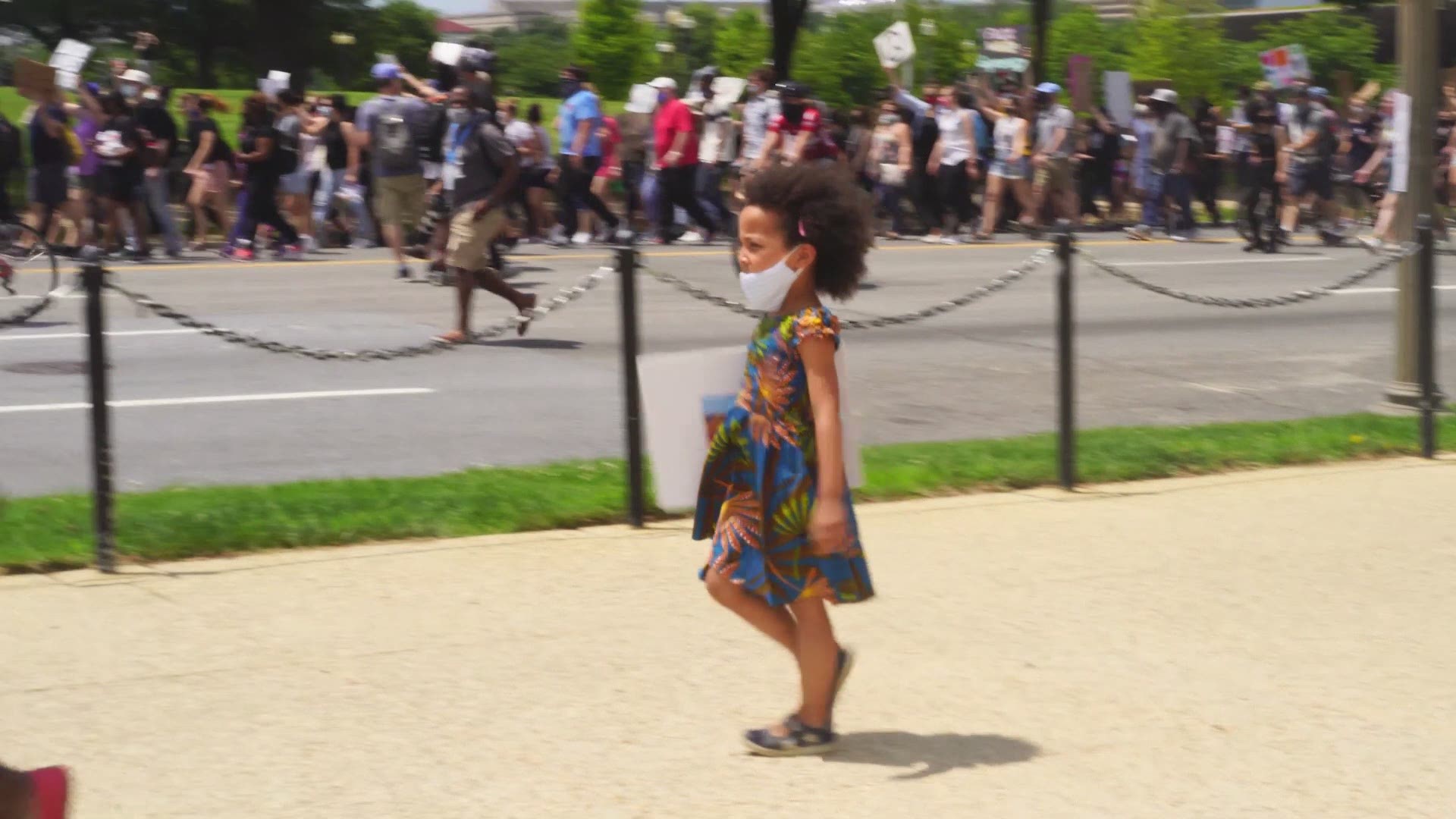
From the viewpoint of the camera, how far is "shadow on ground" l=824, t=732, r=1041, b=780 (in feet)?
15.4

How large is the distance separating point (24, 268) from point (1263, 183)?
12.7 metres

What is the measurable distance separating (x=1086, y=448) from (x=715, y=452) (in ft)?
14.9

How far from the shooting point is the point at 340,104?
2064cm

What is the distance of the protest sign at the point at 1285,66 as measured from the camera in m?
24.3

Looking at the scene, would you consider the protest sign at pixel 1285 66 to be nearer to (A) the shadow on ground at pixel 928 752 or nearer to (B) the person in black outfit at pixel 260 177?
(B) the person in black outfit at pixel 260 177

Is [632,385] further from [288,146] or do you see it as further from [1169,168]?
[1169,168]

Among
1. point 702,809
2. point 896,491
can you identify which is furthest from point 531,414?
point 702,809

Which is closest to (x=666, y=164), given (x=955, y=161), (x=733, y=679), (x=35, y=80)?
(x=955, y=161)

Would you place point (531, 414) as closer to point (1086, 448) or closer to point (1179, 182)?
point (1086, 448)

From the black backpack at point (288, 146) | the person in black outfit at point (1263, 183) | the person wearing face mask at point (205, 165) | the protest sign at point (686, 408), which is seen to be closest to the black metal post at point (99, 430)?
the protest sign at point (686, 408)

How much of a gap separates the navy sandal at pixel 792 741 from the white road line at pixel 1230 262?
1497 cm

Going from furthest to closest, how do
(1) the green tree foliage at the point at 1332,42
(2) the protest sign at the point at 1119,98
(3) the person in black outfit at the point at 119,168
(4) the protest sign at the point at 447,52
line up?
(1) the green tree foliage at the point at 1332,42, (2) the protest sign at the point at 1119,98, (3) the person in black outfit at the point at 119,168, (4) the protest sign at the point at 447,52

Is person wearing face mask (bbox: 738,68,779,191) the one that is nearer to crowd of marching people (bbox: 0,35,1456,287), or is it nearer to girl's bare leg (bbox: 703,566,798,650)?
crowd of marching people (bbox: 0,35,1456,287)

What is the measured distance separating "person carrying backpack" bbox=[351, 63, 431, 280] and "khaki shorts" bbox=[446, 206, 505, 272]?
3.26 meters
